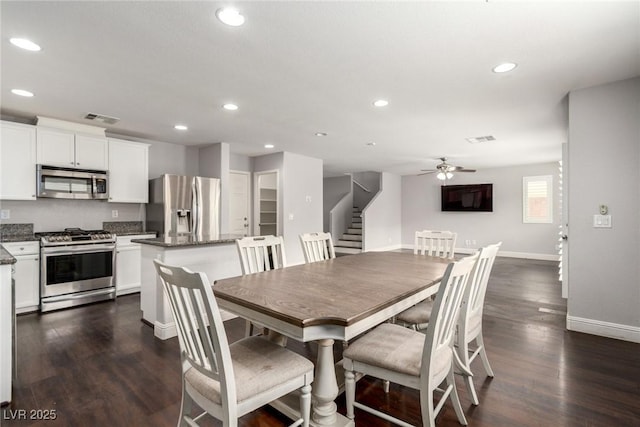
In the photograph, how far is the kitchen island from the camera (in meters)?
2.85

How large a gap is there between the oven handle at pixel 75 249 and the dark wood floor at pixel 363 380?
0.75 meters

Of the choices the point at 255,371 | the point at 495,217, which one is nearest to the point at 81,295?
the point at 255,371

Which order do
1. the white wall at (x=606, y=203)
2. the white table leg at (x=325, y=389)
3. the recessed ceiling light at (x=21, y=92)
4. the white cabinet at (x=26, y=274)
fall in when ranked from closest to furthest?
the white table leg at (x=325, y=389) → the white wall at (x=606, y=203) → the recessed ceiling light at (x=21, y=92) → the white cabinet at (x=26, y=274)

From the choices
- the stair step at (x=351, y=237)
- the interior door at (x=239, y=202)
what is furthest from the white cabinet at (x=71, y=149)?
the stair step at (x=351, y=237)

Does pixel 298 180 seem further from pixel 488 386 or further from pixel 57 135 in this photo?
pixel 488 386

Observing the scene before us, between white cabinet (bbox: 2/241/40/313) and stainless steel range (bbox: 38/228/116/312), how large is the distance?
2.5 inches

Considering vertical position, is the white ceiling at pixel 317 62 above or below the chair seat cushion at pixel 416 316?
above

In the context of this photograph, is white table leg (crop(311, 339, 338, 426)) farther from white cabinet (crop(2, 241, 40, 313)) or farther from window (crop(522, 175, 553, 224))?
window (crop(522, 175, 553, 224))

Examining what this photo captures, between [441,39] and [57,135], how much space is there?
4.60 metres

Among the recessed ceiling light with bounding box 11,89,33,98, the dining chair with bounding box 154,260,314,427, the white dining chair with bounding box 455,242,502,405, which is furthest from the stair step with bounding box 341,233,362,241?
the dining chair with bounding box 154,260,314,427

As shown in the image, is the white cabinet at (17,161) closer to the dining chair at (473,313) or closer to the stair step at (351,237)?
the dining chair at (473,313)

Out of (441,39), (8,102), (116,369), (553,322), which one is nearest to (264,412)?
(116,369)

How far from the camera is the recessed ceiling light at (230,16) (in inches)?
71.7

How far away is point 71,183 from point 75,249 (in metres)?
0.92
